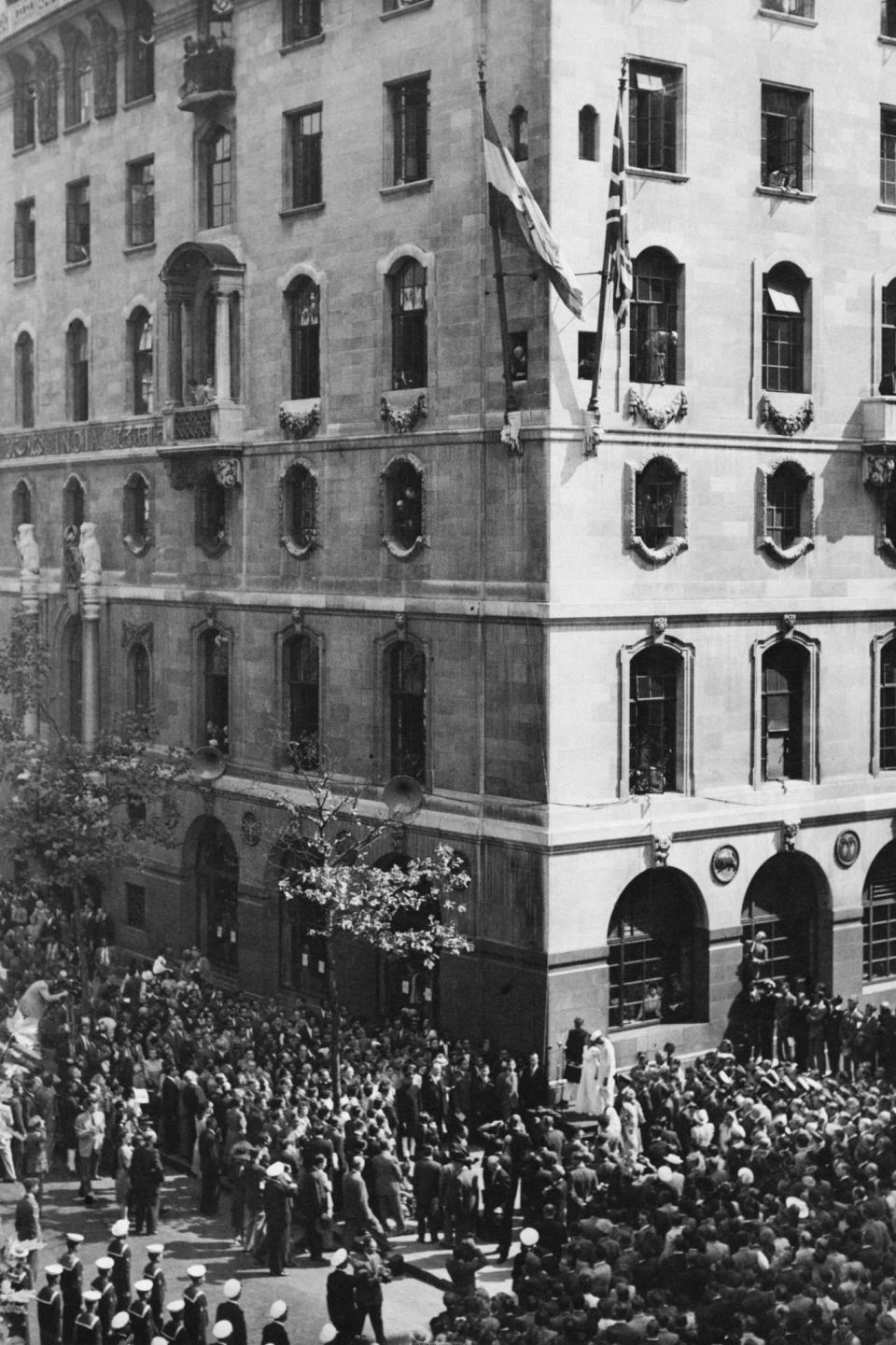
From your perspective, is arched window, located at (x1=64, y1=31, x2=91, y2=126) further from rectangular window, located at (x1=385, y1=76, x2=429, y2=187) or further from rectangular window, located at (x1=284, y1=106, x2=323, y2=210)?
rectangular window, located at (x1=385, y1=76, x2=429, y2=187)

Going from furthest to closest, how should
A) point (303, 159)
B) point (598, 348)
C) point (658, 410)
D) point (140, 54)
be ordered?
point (140, 54), point (303, 159), point (658, 410), point (598, 348)

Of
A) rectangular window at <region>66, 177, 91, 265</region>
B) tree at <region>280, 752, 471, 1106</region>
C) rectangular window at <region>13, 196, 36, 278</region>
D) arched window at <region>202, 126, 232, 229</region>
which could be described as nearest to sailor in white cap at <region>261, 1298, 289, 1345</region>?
tree at <region>280, 752, 471, 1106</region>

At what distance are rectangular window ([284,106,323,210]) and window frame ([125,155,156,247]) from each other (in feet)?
23.4

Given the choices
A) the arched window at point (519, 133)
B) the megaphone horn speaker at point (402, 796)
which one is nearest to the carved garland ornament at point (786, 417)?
the arched window at point (519, 133)

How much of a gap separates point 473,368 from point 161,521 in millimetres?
14358

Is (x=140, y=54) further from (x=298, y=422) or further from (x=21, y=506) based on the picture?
(x=21, y=506)

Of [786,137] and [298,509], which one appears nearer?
[786,137]

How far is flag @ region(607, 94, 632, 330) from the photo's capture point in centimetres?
3881

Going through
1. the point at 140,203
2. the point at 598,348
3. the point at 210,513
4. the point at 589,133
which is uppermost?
the point at 140,203

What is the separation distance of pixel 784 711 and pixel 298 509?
40.3ft

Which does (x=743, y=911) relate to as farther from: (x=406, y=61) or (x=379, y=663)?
(x=406, y=61)

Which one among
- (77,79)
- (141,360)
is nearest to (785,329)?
(141,360)

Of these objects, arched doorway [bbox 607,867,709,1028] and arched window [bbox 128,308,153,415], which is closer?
arched doorway [bbox 607,867,709,1028]

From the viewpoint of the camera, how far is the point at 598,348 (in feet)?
130
